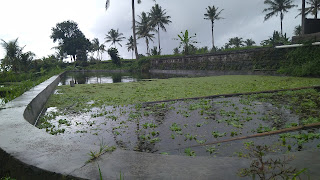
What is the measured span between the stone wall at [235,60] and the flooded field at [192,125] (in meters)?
7.15

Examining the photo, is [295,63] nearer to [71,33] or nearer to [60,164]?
[60,164]

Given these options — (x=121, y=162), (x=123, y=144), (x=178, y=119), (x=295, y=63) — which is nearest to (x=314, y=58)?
(x=295, y=63)

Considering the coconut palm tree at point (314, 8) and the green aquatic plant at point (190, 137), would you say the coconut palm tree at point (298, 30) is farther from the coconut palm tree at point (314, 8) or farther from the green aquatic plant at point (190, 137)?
the green aquatic plant at point (190, 137)

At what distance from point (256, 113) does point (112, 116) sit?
2588 mm

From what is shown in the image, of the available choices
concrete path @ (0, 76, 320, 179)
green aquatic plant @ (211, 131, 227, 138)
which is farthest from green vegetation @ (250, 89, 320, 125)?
concrete path @ (0, 76, 320, 179)

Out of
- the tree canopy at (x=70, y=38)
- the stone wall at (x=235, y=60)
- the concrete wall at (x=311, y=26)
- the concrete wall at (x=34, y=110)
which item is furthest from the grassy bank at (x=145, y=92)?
the tree canopy at (x=70, y=38)

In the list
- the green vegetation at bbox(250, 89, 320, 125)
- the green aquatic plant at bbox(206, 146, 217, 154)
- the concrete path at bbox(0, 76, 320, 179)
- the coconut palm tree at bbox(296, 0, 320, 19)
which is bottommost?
the green aquatic plant at bbox(206, 146, 217, 154)

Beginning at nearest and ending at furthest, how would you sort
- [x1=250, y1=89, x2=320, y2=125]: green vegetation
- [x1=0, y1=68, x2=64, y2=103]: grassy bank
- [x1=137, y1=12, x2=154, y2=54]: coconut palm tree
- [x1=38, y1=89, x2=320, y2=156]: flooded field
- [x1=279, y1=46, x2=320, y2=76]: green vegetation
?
1. [x1=38, y1=89, x2=320, y2=156]: flooded field
2. [x1=250, y1=89, x2=320, y2=125]: green vegetation
3. [x1=0, y1=68, x2=64, y2=103]: grassy bank
4. [x1=279, y1=46, x2=320, y2=76]: green vegetation
5. [x1=137, y1=12, x2=154, y2=54]: coconut palm tree

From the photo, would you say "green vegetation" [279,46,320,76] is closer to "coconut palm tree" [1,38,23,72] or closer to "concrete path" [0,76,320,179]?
"concrete path" [0,76,320,179]

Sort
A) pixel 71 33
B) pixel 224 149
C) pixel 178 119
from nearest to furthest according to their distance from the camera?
pixel 224 149 < pixel 178 119 < pixel 71 33

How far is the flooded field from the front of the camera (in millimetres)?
2441

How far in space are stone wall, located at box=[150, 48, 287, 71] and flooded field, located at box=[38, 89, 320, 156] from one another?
23.4 ft

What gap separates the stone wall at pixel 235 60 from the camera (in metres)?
11.5

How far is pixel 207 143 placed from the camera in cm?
248
